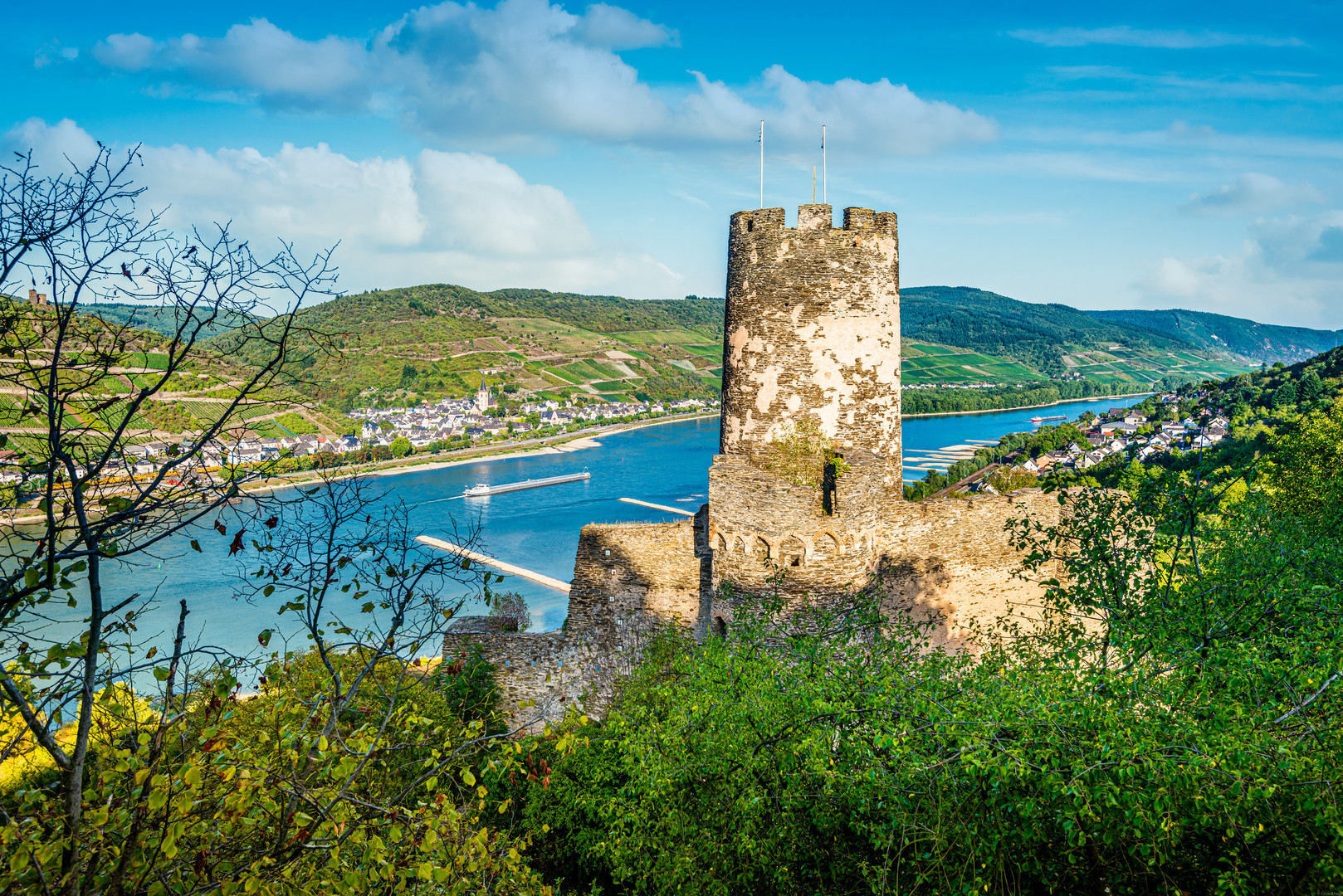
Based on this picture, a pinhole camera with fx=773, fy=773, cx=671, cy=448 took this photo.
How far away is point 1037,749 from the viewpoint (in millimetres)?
5891

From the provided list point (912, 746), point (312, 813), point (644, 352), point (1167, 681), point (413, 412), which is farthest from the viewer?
point (644, 352)

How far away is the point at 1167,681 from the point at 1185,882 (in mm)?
Result: 2368

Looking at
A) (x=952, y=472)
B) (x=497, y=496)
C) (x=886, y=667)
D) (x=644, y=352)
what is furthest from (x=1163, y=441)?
(x=644, y=352)

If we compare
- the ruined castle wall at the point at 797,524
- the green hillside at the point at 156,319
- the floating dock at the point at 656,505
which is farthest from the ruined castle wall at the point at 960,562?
the floating dock at the point at 656,505

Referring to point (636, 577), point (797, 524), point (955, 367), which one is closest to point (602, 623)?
point (636, 577)

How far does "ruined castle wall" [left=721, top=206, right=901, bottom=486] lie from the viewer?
10.9 metres

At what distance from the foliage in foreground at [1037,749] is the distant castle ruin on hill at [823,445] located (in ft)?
2.79

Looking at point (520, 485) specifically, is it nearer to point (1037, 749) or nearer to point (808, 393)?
point (808, 393)

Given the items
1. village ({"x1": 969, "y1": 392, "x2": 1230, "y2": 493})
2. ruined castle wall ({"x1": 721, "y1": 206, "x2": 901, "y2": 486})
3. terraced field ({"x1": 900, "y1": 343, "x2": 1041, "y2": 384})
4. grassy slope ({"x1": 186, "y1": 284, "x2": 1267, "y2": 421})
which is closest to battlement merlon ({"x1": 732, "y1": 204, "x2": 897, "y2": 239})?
ruined castle wall ({"x1": 721, "y1": 206, "x2": 901, "y2": 486})

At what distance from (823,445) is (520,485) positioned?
6972cm

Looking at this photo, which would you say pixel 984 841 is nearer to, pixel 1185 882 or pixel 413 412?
pixel 1185 882

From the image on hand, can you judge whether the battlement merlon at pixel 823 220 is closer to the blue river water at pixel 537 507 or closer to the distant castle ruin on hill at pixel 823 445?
the distant castle ruin on hill at pixel 823 445

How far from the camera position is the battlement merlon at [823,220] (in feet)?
35.6

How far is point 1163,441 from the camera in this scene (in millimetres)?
42406
